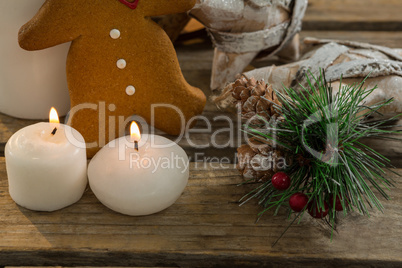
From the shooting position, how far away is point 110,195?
0.62m

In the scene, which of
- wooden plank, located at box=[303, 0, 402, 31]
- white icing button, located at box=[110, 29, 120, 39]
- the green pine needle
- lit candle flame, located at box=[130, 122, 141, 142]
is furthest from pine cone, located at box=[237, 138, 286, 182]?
wooden plank, located at box=[303, 0, 402, 31]

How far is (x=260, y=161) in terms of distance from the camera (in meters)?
0.65

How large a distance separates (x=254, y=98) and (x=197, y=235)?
8.3 inches

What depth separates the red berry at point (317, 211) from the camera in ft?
2.00

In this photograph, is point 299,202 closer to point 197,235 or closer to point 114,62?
point 197,235

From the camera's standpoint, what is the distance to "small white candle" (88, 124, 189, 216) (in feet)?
2.02

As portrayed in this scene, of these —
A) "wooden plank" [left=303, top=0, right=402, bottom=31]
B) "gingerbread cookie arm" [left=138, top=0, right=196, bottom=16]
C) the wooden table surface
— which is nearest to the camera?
the wooden table surface

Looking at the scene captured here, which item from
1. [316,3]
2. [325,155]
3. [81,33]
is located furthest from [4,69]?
[316,3]

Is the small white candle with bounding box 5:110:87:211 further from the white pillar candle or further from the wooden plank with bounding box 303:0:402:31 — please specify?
the wooden plank with bounding box 303:0:402:31

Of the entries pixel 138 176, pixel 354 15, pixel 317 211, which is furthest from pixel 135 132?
pixel 354 15

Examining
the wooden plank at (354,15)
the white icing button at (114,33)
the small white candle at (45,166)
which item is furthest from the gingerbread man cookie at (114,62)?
the wooden plank at (354,15)

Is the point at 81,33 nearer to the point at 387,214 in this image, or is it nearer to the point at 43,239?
the point at 43,239

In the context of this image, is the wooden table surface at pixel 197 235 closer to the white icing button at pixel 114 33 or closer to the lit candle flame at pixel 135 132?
the lit candle flame at pixel 135 132

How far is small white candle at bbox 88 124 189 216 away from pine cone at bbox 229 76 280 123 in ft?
0.40
